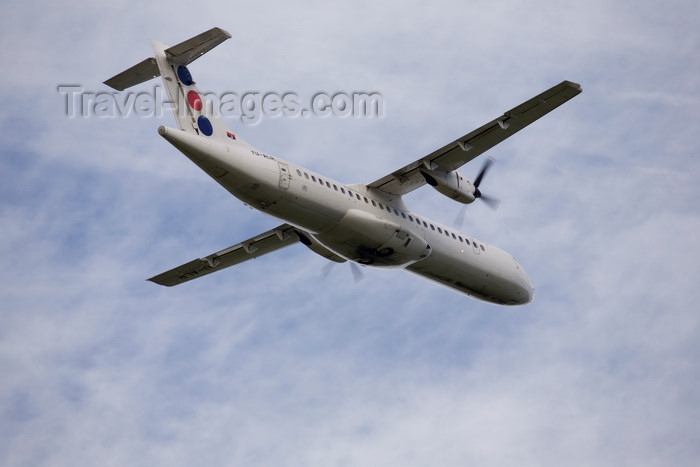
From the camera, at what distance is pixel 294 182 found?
1224 inches

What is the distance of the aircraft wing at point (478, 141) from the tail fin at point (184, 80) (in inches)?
237

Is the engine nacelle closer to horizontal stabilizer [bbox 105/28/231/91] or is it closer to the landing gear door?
the landing gear door

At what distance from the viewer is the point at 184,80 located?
106 feet

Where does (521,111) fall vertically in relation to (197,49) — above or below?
below

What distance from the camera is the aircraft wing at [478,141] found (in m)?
31.9

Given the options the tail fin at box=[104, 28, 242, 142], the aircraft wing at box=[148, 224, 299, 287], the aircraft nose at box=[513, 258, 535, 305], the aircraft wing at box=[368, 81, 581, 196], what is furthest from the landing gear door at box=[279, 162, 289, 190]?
the aircraft nose at box=[513, 258, 535, 305]

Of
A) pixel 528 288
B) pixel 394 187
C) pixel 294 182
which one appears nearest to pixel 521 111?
pixel 394 187

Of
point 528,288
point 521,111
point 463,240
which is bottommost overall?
point 528,288

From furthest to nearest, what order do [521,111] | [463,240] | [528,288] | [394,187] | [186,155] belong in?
[528,288] < [463,240] < [394,187] < [521,111] < [186,155]

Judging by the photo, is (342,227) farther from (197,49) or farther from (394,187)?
(197,49)

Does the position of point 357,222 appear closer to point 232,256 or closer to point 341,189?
point 341,189

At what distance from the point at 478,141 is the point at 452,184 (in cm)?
182

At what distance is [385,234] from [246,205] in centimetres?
485

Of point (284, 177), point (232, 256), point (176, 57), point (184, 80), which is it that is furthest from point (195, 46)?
point (232, 256)
